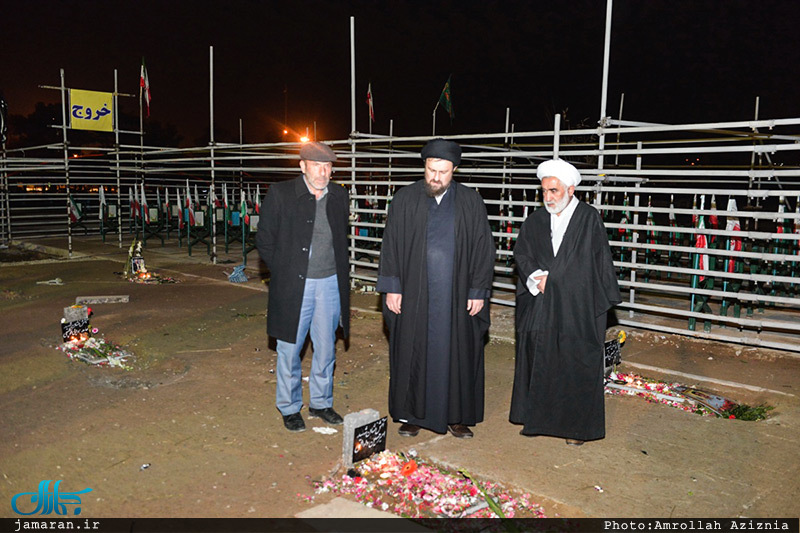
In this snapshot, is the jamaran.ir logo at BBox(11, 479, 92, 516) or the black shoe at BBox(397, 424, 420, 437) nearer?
the jamaran.ir logo at BBox(11, 479, 92, 516)

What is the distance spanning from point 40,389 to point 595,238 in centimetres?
447

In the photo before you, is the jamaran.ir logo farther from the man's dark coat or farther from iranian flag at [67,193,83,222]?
iranian flag at [67,193,83,222]

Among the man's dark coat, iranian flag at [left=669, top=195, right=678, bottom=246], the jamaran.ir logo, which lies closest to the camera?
the jamaran.ir logo

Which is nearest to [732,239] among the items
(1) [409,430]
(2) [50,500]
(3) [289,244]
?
(1) [409,430]

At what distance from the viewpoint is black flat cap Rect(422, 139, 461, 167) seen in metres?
4.30

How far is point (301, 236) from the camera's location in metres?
4.53

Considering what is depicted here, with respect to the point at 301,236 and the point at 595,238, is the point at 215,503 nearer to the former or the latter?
the point at 301,236

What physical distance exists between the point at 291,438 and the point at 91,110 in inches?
463

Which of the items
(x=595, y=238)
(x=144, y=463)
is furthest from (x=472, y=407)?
(x=144, y=463)

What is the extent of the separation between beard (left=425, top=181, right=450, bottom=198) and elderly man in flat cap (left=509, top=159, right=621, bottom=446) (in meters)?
0.66

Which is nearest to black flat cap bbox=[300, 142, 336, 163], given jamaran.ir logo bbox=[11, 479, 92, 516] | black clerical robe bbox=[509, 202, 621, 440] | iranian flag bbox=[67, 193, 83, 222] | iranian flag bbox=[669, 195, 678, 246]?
black clerical robe bbox=[509, 202, 621, 440]

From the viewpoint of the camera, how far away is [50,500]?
11.7 ft

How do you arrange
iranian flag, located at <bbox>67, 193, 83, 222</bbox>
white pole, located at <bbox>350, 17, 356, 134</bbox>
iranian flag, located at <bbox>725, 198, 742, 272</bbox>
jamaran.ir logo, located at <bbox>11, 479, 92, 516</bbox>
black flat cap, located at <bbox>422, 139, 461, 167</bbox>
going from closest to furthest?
1. jamaran.ir logo, located at <bbox>11, 479, 92, 516</bbox>
2. black flat cap, located at <bbox>422, 139, 461, 167</bbox>
3. iranian flag, located at <bbox>725, 198, 742, 272</bbox>
4. white pole, located at <bbox>350, 17, 356, 134</bbox>
5. iranian flag, located at <bbox>67, 193, 83, 222</bbox>

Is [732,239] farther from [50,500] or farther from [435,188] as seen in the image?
[50,500]
